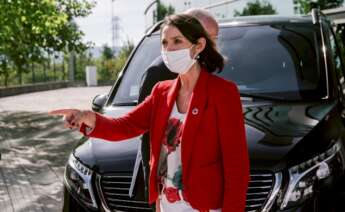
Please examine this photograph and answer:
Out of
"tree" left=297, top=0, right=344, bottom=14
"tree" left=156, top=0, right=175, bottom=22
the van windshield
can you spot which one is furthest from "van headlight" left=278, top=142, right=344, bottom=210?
"tree" left=156, top=0, right=175, bottom=22

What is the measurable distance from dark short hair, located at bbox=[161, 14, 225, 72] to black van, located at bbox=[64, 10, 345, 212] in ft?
3.10

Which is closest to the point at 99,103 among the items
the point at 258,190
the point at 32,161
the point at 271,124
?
the point at 271,124

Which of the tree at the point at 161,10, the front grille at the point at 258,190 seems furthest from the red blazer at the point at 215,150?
the tree at the point at 161,10

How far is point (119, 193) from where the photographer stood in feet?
11.7

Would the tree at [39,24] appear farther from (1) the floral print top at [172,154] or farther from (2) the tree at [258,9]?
(1) the floral print top at [172,154]

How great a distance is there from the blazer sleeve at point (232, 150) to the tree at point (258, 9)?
13919 mm

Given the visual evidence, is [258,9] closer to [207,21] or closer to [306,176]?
[306,176]

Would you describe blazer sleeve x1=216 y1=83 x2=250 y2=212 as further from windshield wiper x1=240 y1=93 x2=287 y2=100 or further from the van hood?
windshield wiper x1=240 y1=93 x2=287 y2=100

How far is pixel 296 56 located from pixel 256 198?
5.81 feet

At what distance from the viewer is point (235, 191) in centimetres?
239

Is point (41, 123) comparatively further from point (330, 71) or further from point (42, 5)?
point (330, 71)

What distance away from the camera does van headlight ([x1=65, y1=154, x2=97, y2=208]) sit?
365 centimetres

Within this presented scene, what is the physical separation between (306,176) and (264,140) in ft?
1.05

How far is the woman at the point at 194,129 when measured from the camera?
240 centimetres
